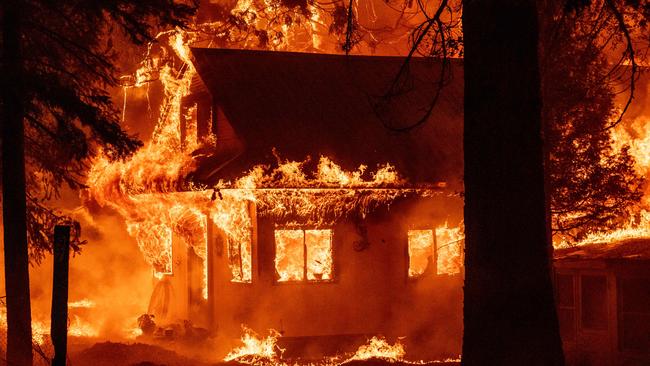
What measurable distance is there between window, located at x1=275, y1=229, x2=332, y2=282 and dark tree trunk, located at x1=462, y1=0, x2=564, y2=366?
420 inches

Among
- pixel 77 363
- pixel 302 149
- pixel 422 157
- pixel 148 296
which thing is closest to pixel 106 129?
pixel 77 363

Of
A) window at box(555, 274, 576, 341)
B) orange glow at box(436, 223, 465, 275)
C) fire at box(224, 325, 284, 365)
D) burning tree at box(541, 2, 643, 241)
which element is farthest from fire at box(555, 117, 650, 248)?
fire at box(224, 325, 284, 365)

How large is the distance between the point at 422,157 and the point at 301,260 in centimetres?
423

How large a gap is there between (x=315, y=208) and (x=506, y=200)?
1122cm

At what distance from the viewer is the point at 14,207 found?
1286 cm

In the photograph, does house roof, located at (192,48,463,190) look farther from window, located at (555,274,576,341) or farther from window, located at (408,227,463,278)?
window, located at (555,274,576,341)

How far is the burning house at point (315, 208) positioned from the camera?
2041cm

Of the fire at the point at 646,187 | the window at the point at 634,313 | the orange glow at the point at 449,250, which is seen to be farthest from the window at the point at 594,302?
the orange glow at the point at 449,250

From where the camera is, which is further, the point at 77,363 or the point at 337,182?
the point at 337,182

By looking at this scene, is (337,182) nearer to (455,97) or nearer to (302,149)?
(302,149)

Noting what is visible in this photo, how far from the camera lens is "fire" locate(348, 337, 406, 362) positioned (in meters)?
18.8

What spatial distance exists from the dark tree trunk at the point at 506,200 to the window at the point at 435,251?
1187 centimetres

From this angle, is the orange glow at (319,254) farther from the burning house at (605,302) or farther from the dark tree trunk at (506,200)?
the dark tree trunk at (506,200)

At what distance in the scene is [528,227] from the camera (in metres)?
9.91
